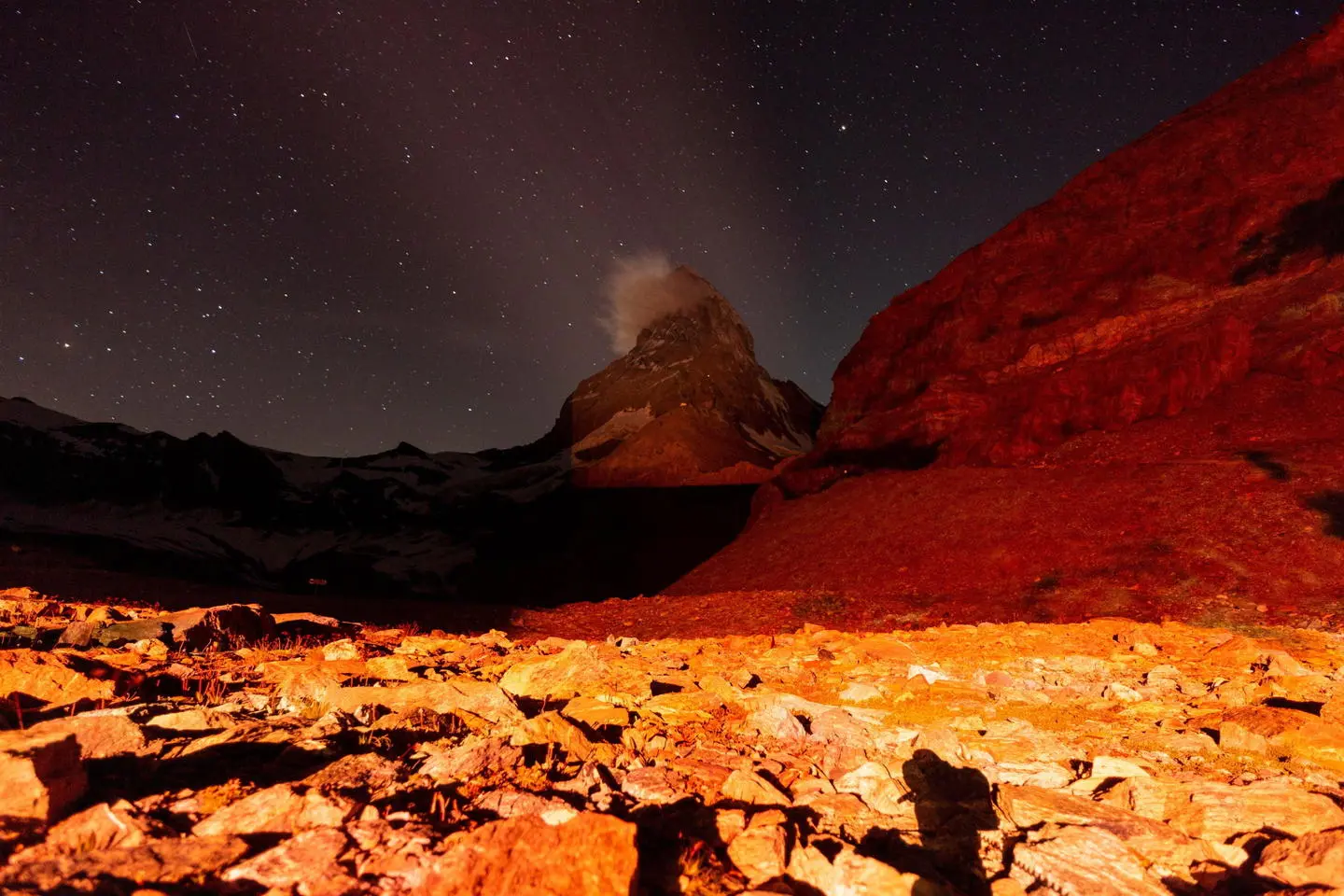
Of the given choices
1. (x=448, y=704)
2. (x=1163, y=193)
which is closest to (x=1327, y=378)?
(x=1163, y=193)

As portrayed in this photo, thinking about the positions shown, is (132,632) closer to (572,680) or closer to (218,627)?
(218,627)

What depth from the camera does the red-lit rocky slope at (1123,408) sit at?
1738cm

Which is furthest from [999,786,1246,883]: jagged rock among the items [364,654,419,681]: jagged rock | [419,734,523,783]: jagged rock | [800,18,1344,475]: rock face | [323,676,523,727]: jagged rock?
[800,18,1344,475]: rock face

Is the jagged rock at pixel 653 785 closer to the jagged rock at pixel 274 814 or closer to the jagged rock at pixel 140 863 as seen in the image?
the jagged rock at pixel 274 814

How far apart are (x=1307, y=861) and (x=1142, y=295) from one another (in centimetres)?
3528

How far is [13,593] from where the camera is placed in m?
10.6

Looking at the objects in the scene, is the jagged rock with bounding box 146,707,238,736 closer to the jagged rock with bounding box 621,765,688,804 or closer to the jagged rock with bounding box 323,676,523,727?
the jagged rock with bounding box 323,676,523,727

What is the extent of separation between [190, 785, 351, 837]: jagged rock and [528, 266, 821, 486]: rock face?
266 ft

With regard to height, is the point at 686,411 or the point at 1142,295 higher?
the point at 686,411

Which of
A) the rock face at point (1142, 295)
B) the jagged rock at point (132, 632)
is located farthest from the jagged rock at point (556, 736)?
the rock face at point (1142, 295)

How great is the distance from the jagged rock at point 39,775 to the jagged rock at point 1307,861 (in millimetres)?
5911

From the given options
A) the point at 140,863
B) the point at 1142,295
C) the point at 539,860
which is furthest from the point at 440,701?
the point at 1142,295

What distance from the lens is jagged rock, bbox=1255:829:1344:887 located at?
2.91 meters

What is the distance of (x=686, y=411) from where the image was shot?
102 meters
